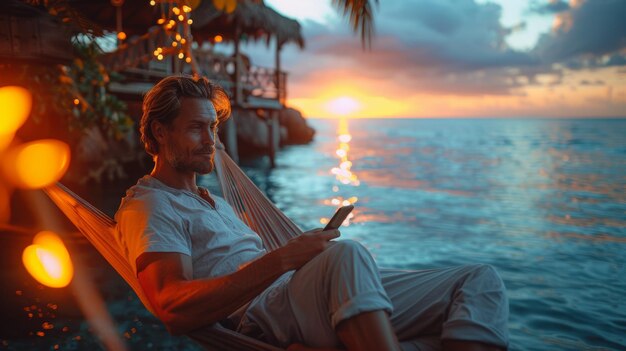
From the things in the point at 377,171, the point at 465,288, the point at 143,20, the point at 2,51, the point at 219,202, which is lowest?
the point at 377,171

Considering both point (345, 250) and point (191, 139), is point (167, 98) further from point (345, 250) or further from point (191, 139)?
point (345, 250)

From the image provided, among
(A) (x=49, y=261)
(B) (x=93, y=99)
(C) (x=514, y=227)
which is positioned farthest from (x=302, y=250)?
(B) (x=93, y=99)

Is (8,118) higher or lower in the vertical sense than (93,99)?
lower

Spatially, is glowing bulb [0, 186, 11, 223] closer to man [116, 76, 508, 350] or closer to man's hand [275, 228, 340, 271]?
man [116, 76, 508, 350]

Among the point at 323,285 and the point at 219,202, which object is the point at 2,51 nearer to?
the point at 219,202

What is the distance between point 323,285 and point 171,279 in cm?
37

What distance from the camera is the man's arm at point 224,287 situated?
114 cm

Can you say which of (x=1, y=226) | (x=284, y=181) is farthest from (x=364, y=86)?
(x=1, y=226)

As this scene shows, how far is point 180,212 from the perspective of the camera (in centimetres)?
136

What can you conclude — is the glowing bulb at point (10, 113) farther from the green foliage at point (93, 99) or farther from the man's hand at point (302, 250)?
the green foliage at point (93, 99)

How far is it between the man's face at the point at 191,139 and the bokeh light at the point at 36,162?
2.51m

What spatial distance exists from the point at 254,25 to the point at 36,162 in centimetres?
533

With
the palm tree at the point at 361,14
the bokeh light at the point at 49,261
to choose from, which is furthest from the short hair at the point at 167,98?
the bokeh light at the point at 49,261

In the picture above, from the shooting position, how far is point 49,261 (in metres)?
3.79
